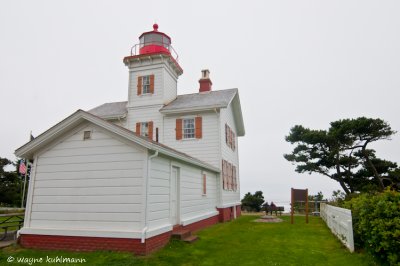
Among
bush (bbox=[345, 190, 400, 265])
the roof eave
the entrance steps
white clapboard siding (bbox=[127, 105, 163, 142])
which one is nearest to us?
bush (bbox=[345, 190, 400, 265])

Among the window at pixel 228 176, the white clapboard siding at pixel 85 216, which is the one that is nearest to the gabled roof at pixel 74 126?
the white clapboard siding at pixel 85 216

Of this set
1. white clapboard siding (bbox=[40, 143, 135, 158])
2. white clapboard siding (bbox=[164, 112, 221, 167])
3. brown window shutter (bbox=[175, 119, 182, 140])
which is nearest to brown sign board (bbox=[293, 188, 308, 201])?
white clapboard siding (bbox=[164, 112, 221, 167])

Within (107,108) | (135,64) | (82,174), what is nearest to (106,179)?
(82,174)

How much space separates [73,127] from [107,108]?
37.9 feet

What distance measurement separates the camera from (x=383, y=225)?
5090 mm

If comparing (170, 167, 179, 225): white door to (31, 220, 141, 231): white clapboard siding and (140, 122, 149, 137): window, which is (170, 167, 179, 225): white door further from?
(140, 122, 149, 137): window

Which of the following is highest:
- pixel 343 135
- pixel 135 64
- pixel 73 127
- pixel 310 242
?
pixel 135 64

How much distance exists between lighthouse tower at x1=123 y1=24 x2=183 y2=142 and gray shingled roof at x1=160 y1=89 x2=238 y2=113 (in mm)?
653

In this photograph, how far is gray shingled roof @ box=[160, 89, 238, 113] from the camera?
14969mm

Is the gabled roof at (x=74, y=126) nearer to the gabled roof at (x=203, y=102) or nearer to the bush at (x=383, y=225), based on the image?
the bush at (x=383, y=225)

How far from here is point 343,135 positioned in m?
19.3

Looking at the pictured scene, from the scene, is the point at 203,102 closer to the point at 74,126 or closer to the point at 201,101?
the point at 201,101

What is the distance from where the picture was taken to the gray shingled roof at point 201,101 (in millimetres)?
14969

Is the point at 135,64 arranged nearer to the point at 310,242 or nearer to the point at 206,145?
the point at 206,145
